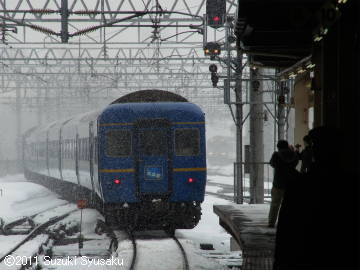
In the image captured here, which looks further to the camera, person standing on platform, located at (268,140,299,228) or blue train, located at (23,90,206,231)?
blue train, located at (23,90,206,231)

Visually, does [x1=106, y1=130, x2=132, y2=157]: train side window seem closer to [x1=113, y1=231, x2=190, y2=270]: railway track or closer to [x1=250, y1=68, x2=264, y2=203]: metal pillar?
[x1=113, y1=231, x2=190, y2=270]: railway track

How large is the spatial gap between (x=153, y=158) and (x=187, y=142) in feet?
2.49

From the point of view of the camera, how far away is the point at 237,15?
26.2 ft

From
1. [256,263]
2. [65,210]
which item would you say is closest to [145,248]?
[256,263]

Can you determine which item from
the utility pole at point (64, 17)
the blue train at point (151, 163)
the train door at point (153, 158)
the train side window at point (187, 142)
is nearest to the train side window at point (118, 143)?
the blue train at point (151, 163)

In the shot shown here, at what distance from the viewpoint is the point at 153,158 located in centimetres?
1452

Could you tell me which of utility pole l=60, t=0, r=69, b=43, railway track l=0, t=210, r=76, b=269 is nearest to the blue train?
railway track l=0, t=210, r=76, b=269

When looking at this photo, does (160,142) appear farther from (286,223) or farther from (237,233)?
(286,223)

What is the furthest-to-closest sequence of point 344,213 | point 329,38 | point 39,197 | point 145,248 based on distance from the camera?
point 39,197 → point 145,248 → point 329,38 → point 344,213

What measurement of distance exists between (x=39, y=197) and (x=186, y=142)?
16.3 meters

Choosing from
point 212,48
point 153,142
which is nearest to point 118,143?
point 153,142

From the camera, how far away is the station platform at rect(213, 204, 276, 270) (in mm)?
8211

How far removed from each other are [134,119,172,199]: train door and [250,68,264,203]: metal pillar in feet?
8.36

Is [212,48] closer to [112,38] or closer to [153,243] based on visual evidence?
[153,243]
